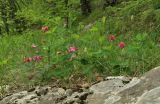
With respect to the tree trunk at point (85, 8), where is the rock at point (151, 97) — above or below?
above

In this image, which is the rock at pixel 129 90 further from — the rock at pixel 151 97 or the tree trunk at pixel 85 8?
the tree trunk at pixel 85 8

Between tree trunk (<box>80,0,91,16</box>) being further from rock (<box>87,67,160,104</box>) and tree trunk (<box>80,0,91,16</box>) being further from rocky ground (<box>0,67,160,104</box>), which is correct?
rock (<box>87,67,160,104</box>)

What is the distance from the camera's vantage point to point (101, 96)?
4.55 metres

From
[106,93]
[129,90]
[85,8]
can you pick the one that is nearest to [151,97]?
[129,90]

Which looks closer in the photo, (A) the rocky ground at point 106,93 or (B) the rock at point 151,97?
(B) the rock at point 151,97

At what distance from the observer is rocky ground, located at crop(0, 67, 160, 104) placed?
418cm

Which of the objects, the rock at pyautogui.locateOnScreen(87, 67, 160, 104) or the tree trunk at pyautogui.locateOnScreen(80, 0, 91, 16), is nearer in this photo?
the rock at pyautogui.locateOnScreen(87, 67, 160, 104)

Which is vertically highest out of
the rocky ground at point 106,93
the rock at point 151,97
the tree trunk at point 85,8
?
the rock at point 151,97

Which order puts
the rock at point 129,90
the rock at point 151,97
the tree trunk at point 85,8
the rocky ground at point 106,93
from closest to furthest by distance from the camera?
the rock at point 151,97 < the rock at point 129,90 < the rocky ground at point 106,93 < the tree trunk at point 85,8

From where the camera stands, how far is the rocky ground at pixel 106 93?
13.7 feet

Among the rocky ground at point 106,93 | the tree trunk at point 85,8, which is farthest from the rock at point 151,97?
the tree trunk at point 85,8

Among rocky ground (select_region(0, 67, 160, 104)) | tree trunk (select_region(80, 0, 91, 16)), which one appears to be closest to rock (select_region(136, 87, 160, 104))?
rocky ground (select_region(0, 67, 160, 104))

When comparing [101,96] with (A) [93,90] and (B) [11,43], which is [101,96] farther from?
(B) [11,43]

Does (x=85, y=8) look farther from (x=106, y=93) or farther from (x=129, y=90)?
(x=129, y=90)
